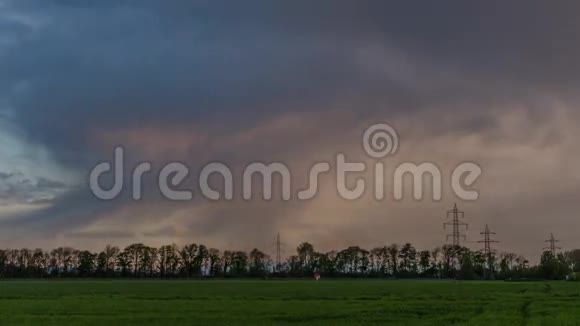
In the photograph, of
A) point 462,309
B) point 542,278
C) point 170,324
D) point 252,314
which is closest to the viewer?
point 170,324

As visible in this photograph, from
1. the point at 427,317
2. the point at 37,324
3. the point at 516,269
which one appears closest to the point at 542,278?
the point at 516,269

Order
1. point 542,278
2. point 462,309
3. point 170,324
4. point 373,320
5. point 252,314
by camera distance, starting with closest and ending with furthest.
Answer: point 170,324 < point 373,320 < point 252,314 < point 462,309 < point 542,278

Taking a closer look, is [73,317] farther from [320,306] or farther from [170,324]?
[320,306]

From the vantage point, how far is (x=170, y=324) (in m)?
33.0

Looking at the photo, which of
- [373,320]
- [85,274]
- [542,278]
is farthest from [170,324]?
[85,274]

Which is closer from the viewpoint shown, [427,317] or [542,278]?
[427,317]

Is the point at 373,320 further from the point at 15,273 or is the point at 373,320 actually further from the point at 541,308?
the point at 15,273

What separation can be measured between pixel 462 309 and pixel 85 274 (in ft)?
563

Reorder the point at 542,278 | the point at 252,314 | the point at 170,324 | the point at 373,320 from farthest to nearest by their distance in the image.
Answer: the point at 542,278, the point at 252,314, the point at 373,320, the point at 170,324

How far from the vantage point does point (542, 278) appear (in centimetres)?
16725

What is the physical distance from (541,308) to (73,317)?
28835mm

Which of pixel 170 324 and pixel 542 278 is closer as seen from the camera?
pixel 170 324

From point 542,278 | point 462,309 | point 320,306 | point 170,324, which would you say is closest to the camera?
point 170,324

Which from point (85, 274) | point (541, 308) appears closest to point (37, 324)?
point (541, 308)
